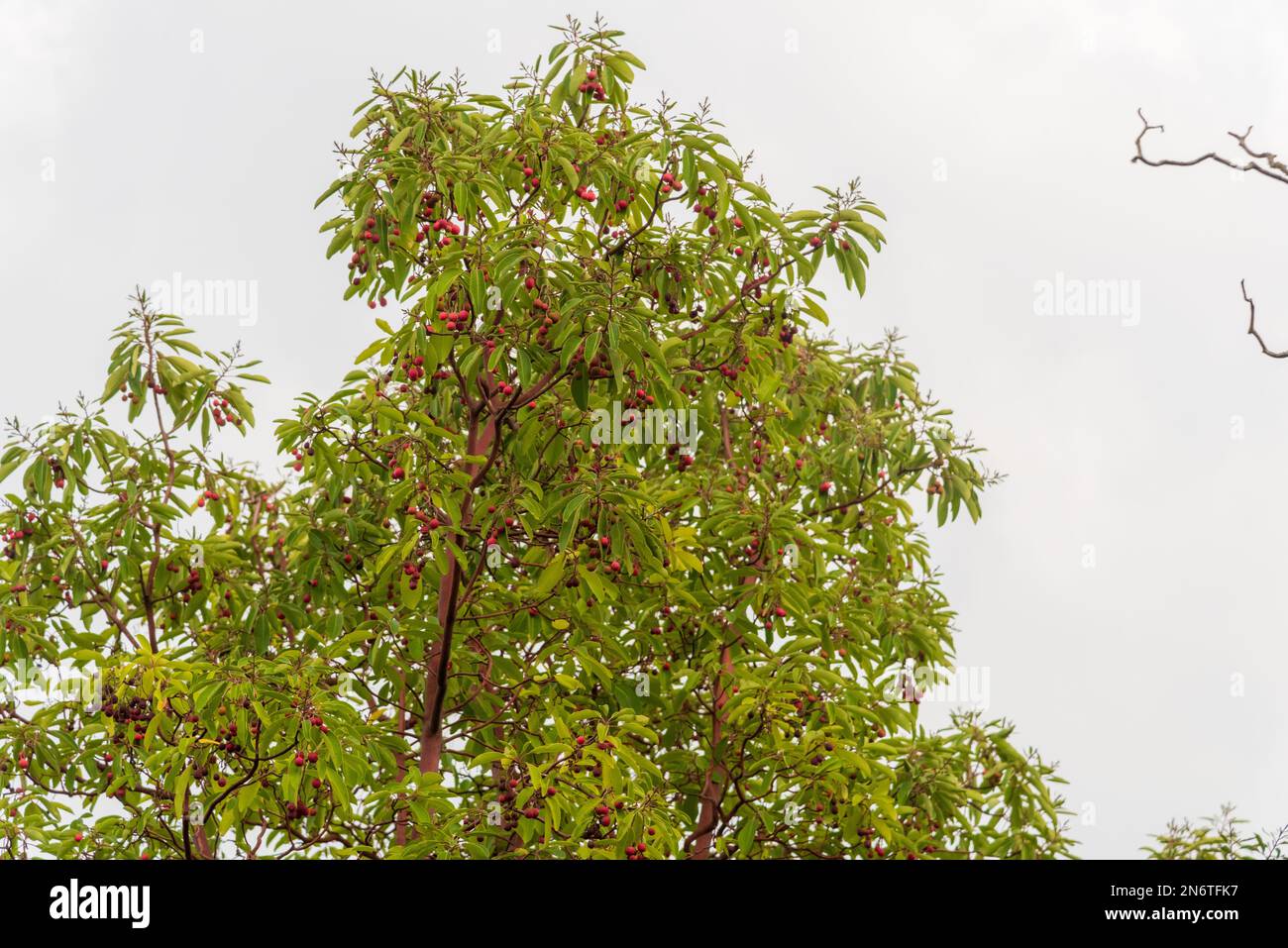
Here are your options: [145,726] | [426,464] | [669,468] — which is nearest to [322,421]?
[426,464]

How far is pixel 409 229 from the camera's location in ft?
29.3

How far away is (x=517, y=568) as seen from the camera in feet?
32.6

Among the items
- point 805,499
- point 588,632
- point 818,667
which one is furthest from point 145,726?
point 805,499

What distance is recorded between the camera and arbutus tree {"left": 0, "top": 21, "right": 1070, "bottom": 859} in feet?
27.1

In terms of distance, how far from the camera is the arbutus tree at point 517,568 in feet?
Result: 27.1

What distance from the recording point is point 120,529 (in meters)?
9.25

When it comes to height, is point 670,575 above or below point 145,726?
above

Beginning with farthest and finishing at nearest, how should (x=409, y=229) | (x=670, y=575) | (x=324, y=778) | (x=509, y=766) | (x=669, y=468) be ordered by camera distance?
1. (x=669, y=468)
2. (x=670, y=575)
3. (x=409, y=229)
4. (x=509, y=766)
5. (x=324, y=778)

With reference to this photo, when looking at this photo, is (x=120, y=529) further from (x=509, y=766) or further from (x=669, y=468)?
(x=669, y=468)
